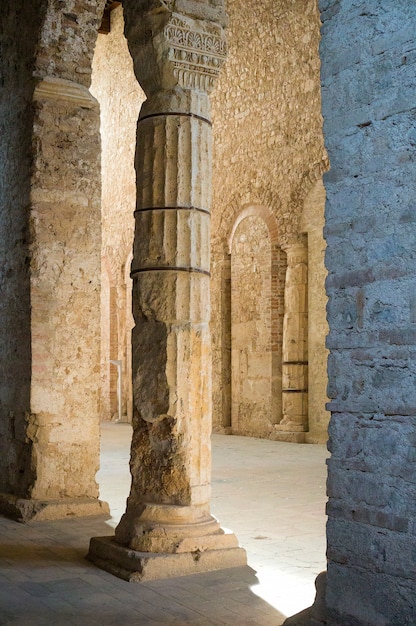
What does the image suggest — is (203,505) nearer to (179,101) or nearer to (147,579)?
(147,579)

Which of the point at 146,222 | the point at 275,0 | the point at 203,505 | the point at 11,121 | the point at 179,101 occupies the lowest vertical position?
the point at 203,505

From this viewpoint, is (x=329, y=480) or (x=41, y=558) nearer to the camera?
(x=329, y=480)

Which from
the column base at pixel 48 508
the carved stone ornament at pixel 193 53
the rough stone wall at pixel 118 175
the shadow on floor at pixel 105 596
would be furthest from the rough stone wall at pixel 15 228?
the rough stone wall at pixel 118 175

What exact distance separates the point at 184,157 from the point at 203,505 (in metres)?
2.21

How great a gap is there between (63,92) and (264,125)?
7.62 m

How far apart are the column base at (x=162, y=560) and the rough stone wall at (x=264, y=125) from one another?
776 centimetres

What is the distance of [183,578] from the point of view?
463cm

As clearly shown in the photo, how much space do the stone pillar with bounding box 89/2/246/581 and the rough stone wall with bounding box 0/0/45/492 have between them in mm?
1730

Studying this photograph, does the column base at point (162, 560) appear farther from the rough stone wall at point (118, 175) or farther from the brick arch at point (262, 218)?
the rough stone wall at point (118, 175)

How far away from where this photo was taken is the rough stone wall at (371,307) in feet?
9.84

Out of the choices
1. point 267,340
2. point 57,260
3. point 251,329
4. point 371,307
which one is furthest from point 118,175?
point 371,307

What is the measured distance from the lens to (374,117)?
315cm

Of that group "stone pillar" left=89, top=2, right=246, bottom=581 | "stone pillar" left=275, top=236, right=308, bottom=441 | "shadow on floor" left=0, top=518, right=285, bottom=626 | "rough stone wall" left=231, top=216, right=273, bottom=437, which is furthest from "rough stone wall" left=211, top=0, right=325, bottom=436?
"shadow on floor" left=0, top=518, right=285, bottom=626

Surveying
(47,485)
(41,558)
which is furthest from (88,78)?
(41,558)
